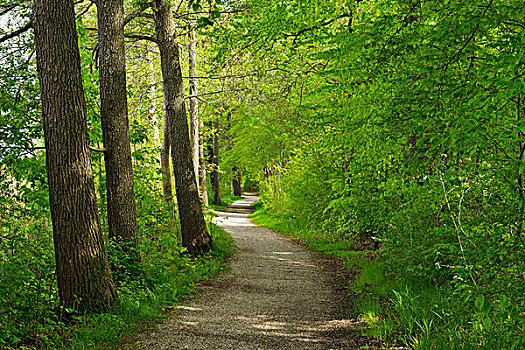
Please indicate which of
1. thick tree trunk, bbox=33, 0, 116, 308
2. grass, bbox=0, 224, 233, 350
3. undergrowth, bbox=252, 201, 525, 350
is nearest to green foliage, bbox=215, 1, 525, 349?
undergrowth, bbox=252, 201, 525, 350

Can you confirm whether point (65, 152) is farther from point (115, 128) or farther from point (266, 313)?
point (266, 313)

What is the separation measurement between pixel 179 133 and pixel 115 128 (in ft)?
8.75

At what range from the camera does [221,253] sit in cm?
1120

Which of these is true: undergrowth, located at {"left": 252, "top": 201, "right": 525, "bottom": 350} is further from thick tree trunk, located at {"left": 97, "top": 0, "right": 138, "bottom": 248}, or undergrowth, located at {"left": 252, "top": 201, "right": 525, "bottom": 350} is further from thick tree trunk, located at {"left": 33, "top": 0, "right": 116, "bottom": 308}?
thick tree trunk, located at {"left": 97, "top": 0, "right": 138, "bottom": 248}

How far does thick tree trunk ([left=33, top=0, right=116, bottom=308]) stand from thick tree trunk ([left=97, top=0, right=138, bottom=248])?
1898mm

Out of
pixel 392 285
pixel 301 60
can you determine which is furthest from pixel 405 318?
pixel 301 60

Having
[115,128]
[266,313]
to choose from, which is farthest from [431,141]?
[115,128]

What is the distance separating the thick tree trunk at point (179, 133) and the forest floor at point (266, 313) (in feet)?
4.04

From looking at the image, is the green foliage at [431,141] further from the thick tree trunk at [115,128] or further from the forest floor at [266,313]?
the thick tree trunk at [115,128]

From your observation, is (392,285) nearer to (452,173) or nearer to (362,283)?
(362,283)

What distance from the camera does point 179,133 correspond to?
10016 mm

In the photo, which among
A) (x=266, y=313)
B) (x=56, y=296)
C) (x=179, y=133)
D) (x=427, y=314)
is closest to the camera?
(x=427, y=314)

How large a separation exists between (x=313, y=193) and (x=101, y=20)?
376 inches

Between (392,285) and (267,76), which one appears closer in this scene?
(392,285)
